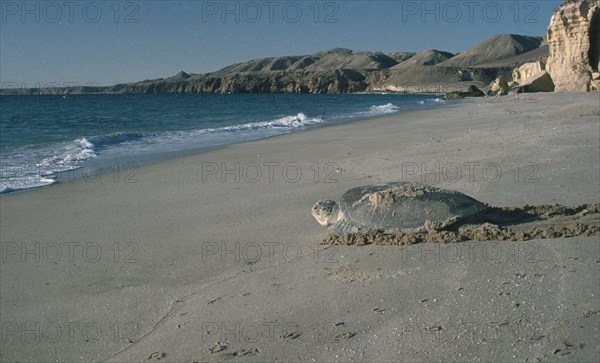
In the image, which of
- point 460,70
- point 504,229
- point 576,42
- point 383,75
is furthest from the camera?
point 383,75

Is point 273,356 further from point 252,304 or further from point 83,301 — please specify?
point 83,301

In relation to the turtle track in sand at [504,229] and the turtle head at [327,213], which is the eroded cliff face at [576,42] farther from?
the turtle head at [327,213]

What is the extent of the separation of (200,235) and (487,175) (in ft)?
14.5

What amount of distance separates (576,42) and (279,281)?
29759 millimetres

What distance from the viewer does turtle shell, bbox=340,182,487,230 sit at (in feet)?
17.3

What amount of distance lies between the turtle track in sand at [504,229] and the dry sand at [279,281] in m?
0.13

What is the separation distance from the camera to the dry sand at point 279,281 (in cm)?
335

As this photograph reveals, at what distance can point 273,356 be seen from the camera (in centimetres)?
329

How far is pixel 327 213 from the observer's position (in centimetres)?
577

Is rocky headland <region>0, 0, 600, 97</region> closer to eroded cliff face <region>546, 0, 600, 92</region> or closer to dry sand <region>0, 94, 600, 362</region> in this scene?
eroded cliff face <region>546, 0, 600, 92</region>

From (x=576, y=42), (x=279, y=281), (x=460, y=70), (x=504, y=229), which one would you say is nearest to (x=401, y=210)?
(x=504, y=229)

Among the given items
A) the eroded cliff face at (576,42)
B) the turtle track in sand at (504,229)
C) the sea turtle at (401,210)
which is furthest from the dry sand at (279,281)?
the eroded cliff face at (576,42)

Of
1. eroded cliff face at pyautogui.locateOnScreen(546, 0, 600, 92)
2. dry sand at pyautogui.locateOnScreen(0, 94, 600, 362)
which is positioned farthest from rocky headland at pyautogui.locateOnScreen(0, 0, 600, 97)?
dry sand at pyautogui.locateOnScreen(0, 94, 600, 362)

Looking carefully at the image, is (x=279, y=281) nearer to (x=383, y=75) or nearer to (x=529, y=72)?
(x=529, y=72)
